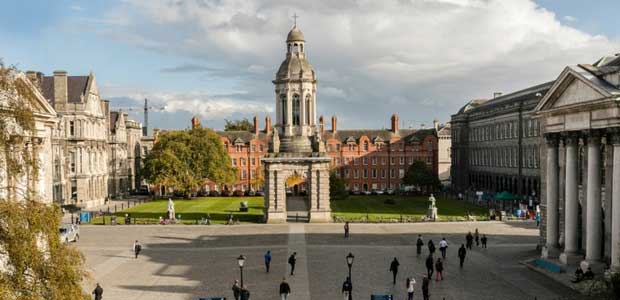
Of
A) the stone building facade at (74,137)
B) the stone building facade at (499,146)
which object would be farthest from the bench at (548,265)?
the stone building facade at (74,137)

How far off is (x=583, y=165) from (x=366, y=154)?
71839 millimetres

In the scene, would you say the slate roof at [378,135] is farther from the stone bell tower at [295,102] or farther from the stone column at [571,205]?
the stone column at [571,205]

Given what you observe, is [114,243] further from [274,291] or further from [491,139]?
[491,139]

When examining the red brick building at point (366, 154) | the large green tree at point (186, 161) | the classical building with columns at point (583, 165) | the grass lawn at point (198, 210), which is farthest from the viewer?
the red brick building at point (366, 154)

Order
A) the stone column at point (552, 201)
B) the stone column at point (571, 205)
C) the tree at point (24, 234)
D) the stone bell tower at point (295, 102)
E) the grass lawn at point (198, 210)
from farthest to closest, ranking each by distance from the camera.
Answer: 1. the grass lawn at point (198, 210)
2. the stone bell tower at point (295, 102)
3. the stone column at point (552, 201)
4. the stone column at point (571, 205)
5. the tree at point (24, 234)

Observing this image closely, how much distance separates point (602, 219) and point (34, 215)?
26924mm

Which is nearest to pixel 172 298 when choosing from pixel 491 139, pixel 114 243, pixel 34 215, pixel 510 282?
pixel 34 215

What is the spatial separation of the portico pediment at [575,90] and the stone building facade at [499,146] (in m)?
31.6

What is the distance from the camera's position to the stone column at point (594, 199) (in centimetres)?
2964

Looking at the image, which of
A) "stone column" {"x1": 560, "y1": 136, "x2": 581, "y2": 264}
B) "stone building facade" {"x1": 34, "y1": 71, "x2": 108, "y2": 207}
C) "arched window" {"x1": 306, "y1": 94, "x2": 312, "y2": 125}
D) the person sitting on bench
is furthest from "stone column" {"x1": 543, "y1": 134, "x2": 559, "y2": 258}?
"stone building facade" {"x1": 34, "y1": 71, "x2": 108, "y2": 207}

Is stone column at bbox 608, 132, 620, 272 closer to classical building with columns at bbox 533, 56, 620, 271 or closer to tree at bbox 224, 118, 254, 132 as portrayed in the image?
classical building with columns at bbox 533, 56, 620, 271

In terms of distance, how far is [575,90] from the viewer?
31562 millimetres

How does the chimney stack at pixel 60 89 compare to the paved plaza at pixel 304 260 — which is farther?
the chimney stack at pixel 60 89

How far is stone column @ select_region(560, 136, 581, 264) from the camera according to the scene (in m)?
32.3
